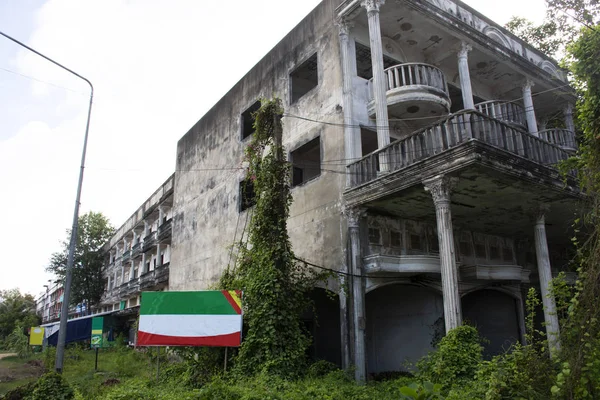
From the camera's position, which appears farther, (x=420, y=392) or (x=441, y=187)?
(x=441, y=187)

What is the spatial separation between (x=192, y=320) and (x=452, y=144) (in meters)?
7.29

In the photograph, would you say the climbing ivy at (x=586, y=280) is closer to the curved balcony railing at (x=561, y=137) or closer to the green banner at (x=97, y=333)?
the curved balcony railing at (x=561, y=137)

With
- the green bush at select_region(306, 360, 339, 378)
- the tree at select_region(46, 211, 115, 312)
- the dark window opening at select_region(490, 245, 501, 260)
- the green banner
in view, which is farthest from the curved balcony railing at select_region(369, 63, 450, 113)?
the tree at select_region(46, 211, 115, 312)

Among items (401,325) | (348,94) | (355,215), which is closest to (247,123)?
(348,94)

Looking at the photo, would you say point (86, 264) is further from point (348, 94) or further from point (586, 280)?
point (586, 280)

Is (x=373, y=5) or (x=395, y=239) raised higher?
(x=373, y=5)

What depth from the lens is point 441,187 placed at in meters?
10.5

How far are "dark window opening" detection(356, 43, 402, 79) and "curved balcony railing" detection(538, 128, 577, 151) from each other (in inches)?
238

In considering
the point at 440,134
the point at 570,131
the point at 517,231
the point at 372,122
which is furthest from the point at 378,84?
the point at 570,131

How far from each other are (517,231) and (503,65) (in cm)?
619

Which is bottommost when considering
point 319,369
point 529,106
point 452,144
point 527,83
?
point 319,369

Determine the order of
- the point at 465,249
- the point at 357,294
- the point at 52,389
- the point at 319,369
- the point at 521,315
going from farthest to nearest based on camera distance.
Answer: the point at 521,315 < the point at 465,249 < the point at 357,294 < the point at 319,369 < the point at 52,389

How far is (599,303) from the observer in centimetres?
593

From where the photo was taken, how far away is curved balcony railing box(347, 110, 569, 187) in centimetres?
1042
